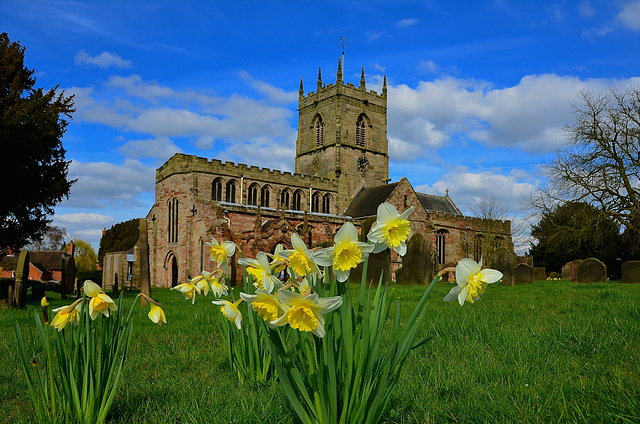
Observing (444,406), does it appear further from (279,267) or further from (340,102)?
(340,102)

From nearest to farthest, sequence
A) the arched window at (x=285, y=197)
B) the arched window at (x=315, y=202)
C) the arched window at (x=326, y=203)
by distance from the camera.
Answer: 1. the arched window at (x=285, y=197)
2. the arched window at (x=315, y=202)
3. the arched window at (x=326, y=203)

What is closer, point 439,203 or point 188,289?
point 188,289

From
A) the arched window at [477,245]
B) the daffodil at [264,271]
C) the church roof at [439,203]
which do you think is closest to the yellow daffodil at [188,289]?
the daffodil at [264,271]

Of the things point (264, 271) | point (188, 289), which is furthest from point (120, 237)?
point (264, 271)

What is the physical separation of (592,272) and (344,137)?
1138 inches

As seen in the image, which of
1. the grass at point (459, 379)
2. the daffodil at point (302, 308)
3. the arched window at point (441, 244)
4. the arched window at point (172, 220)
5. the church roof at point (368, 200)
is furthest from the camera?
the arched window at point (441, 244)

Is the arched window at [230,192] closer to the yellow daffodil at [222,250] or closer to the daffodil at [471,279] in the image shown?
the yellow daffodil at [222,250]

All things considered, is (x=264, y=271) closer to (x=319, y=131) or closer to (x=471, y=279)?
(x=471, y=279)

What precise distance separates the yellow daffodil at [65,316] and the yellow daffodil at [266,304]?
1068mm

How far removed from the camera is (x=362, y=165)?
145 ft

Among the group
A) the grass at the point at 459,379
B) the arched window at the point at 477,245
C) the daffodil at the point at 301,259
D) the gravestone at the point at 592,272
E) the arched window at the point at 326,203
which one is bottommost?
the grass at the point at 459,379

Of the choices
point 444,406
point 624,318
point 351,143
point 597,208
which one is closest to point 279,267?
point 444,406

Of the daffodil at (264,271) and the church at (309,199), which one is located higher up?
the church at (309,199)

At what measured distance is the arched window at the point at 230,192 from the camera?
3543cm
